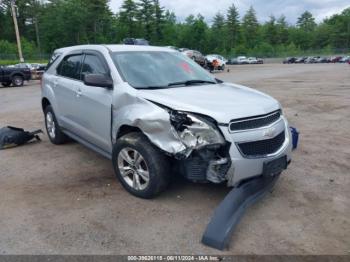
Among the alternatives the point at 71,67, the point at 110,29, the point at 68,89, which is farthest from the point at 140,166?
the point at 110,29

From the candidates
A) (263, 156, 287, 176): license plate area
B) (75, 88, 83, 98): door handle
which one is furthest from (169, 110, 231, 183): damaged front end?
(75, 88, 83, 98): door handle

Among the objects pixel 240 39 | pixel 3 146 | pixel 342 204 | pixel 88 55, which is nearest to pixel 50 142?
pixel 3 146

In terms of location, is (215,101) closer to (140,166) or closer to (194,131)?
(194,131)

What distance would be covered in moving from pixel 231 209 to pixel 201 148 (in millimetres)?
658

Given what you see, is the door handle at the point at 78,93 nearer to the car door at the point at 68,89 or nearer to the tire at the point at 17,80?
the car door at the point at 68,89

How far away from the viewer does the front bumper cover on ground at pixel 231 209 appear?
3236 millimetres

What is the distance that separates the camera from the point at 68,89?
18.3ft

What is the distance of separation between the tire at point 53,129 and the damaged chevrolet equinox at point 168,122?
1.12 m

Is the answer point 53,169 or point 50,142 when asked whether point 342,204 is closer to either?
point 53,169

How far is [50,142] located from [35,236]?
3684 mm

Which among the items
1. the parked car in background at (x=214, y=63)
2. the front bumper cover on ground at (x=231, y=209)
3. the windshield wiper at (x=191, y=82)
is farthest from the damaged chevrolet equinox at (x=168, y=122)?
the parked car in background at (x=214, y=63)

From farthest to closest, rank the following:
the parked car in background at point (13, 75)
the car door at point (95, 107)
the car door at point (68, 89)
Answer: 1. the parked car in background at point (13, 75)
2. the car door at point (68, 89)
3. the car door at point (95, 107)

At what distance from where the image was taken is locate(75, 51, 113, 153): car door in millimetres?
4566

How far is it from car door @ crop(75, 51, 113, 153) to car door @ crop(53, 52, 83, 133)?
0.16m
